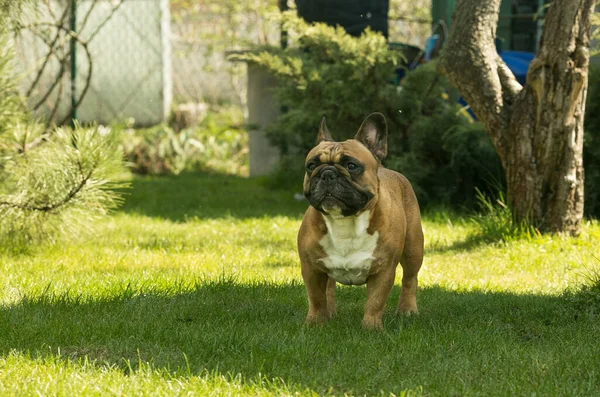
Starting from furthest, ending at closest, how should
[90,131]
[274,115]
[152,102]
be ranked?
[152,102], [274,115], [90,131]

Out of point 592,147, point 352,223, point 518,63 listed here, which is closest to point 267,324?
point 352,223

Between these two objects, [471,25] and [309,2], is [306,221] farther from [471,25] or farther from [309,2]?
[309,2]

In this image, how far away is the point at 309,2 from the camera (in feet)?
33.6

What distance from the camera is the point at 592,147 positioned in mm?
7863

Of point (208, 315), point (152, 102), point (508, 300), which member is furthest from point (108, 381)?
point (152, 102)

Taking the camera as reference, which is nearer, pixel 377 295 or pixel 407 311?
pixel 377 295

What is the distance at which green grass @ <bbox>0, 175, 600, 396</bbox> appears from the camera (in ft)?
11.2

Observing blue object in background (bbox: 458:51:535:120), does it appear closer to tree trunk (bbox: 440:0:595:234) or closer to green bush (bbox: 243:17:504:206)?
green bush (bbox: 243:17:504:206)

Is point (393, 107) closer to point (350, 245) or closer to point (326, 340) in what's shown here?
point (350, 245)

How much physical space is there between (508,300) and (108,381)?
A: 2531mm

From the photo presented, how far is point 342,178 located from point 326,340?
0.76 metres

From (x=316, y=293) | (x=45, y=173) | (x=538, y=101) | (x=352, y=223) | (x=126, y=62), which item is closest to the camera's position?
(x=352, y=223)

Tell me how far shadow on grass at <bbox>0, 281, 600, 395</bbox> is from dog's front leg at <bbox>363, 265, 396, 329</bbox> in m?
0.10

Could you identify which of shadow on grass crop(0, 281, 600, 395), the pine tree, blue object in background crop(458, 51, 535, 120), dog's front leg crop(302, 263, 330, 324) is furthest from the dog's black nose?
blue object in background crop(458, 51, 535, 120)
